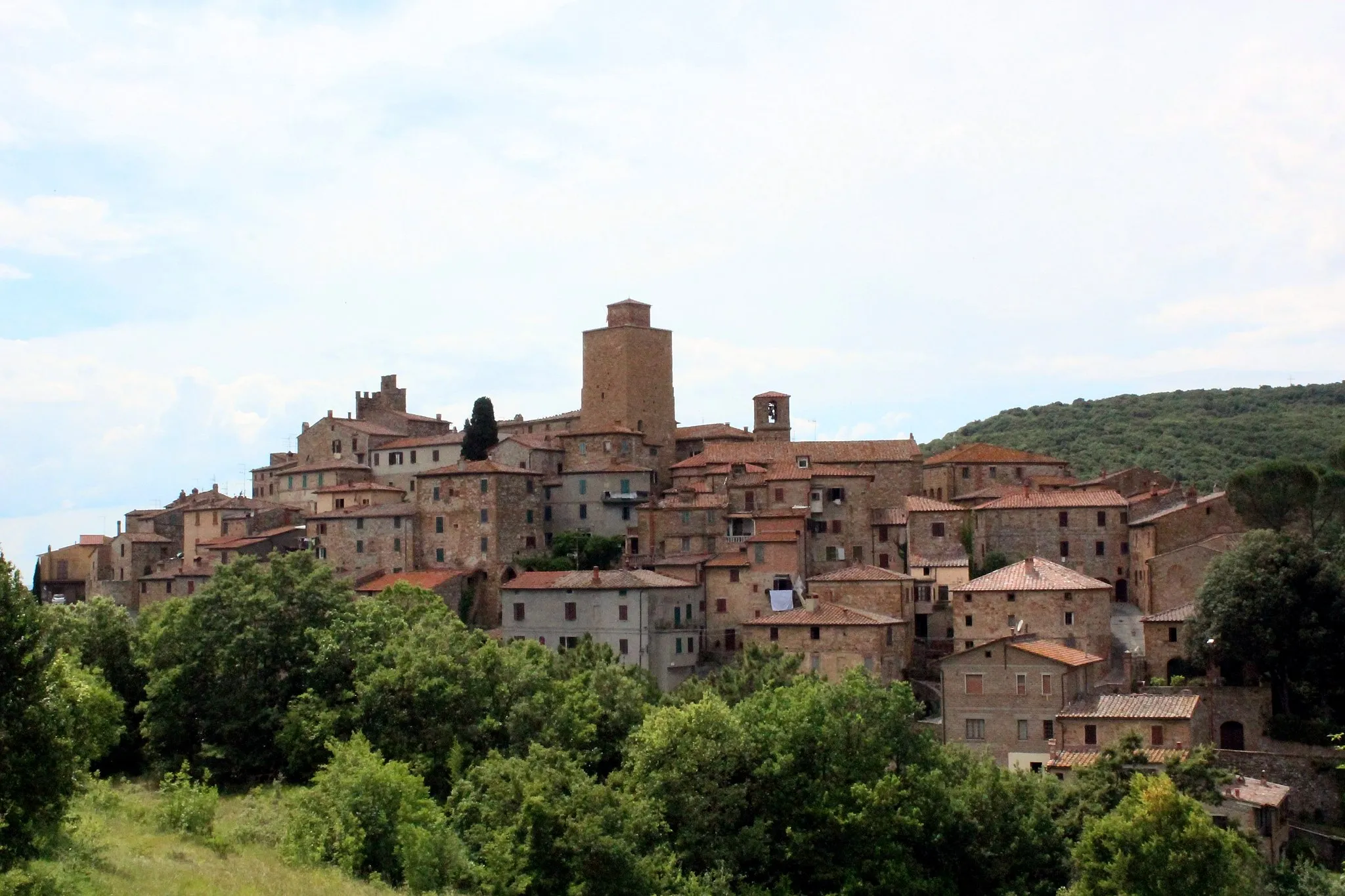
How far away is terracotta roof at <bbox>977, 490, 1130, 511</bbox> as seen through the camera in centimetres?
6044

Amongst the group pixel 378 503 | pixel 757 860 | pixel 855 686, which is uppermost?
pixel 378 503

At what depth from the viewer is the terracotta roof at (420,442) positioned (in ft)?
249

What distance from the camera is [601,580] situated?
57375mm

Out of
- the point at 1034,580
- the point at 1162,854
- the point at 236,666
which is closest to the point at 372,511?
the point at 236,666

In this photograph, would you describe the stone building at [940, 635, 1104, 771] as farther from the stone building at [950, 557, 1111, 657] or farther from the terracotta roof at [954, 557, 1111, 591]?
the terracotta roof at [954, 557, 1111, 591]

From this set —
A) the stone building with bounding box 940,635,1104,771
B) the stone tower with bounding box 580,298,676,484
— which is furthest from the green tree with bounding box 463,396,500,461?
the stone building with bounding box 940,635,1104,771

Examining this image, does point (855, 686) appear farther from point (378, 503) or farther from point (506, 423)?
point (506, 423)

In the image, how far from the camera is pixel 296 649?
46969 mm

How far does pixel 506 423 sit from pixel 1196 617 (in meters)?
41.6

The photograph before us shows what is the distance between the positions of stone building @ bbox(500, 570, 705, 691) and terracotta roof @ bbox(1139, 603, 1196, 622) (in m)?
16.2

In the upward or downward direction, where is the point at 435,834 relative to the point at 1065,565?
downward

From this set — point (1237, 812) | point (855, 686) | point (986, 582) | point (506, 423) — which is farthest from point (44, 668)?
point (506, 423)

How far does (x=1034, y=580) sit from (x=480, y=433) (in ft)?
97.9

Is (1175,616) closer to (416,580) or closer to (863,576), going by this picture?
(863,576)
